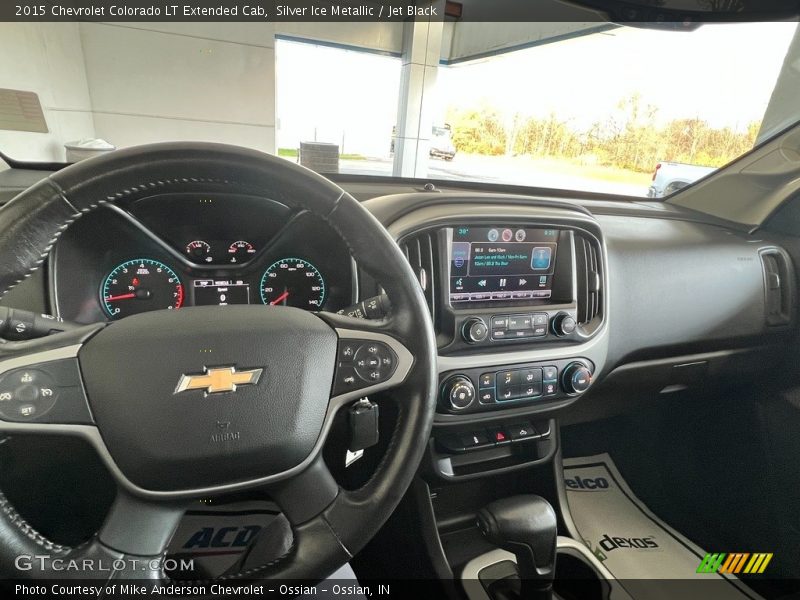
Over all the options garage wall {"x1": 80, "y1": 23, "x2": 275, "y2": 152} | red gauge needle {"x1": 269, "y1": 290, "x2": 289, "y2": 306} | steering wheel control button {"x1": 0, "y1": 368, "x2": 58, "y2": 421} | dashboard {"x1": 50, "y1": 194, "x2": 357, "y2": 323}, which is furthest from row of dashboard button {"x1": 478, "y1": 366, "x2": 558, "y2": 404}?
garage wall {"x1": 80, "y1": 23, "x2": 275, "y2": 152}

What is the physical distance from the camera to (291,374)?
0.80 m

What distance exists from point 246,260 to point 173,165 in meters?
0.52

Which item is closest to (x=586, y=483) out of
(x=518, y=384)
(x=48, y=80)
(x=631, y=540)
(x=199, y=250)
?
(x=631, y=540)

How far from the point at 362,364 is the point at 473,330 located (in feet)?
1.40

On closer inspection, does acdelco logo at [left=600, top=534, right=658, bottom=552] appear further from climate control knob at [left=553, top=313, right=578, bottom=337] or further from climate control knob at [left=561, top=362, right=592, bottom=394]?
climate control knob at [left=553, top=313, right=578, bottom=337]

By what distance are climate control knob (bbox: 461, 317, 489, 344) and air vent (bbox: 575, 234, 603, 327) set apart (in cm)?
36

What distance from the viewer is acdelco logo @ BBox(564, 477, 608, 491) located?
6.93ft

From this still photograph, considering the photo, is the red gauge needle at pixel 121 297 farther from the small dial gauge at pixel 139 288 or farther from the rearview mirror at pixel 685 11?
the rearview mirror at pixel 685 11

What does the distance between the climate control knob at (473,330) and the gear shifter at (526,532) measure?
1.39 feet

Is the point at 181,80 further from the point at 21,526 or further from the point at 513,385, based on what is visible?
the point at 21,526

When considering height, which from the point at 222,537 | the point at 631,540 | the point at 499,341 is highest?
the point at 499,341

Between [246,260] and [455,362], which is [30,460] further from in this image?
[455,362]

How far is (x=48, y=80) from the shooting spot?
2.17 m

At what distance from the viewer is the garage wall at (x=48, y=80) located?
1451 mm
